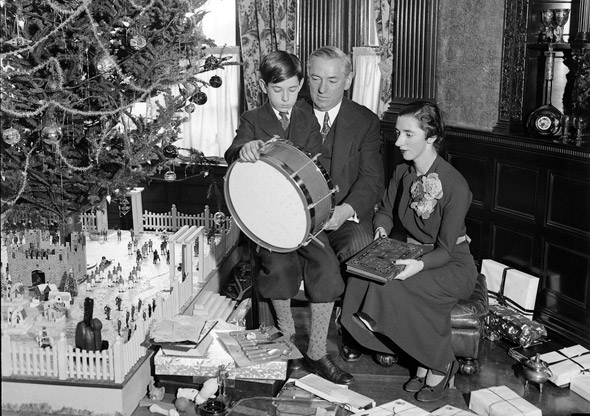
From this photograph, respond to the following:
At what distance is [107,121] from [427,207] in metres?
2.24

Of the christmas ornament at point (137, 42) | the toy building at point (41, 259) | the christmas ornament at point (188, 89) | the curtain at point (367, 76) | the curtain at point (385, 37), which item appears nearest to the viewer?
the christmas ornament at point (137, 42)

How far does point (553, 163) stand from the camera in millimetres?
5258

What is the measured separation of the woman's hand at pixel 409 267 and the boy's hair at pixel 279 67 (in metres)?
1.11

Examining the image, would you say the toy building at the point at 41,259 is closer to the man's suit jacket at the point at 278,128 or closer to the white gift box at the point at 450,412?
the man's suit jacket at the point at 278,128

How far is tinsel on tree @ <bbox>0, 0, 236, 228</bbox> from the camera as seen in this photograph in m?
4.86

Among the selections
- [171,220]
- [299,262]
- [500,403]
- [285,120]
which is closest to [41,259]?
[171,220]

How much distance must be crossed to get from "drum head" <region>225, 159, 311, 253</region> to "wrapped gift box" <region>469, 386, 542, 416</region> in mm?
1213

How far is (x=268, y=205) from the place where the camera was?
13.1ft

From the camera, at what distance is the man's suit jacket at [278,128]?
4.39 meters

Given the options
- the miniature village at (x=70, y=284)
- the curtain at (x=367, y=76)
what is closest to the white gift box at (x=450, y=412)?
the miniature village at (x=70, y=284)

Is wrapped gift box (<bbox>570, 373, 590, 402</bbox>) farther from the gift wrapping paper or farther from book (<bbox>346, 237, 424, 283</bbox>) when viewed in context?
book (<bbox>346, 237, 424, 283</bbox>)

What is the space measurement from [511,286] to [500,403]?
1620 mm

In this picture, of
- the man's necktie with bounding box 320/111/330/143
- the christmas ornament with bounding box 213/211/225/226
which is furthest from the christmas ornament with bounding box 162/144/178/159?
the man's necktie with bounding box 320/111/330/143

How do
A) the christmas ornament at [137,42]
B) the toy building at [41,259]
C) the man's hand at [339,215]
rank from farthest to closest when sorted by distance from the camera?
the toy building at [41,259] < the christmas ornament at [137,42] < the man's hand at [339,215]
